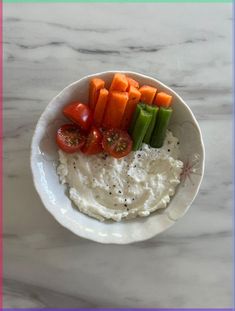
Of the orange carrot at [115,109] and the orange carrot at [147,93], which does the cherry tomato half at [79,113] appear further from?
the orange carrot at [147,93]

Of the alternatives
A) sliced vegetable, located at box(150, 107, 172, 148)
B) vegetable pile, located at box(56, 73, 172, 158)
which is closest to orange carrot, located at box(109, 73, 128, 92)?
vegetable pile, located at box(56, 73, 172, 158)

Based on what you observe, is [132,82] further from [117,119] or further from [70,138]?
[70,138]

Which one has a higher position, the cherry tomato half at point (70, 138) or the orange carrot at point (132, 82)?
the orange carrot at point (132, 82)

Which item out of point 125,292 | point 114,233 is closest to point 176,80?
point 114,233

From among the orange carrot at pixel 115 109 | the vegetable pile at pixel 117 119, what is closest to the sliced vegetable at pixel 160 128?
the vegetable pile at pixel 117 119

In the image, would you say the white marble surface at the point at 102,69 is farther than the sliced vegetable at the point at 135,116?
Yes

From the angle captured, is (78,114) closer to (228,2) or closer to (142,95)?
(142,95)

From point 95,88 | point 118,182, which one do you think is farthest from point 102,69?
point 118,182

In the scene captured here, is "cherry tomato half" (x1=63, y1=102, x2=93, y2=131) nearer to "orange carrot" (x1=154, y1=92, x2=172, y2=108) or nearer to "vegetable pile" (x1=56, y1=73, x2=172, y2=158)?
"vegetable pile" (x1=56, y1=73, x2=172, y2=158)
